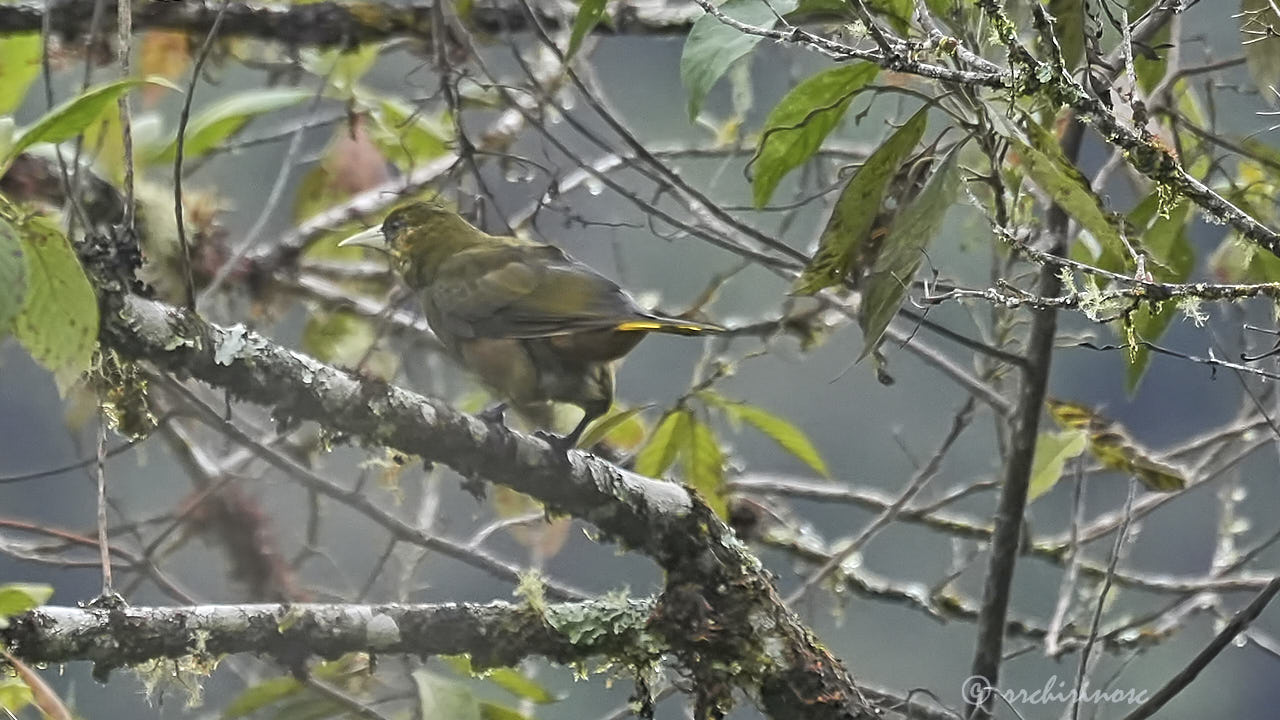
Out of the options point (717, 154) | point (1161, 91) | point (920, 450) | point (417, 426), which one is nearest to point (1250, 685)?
point (920, 450)

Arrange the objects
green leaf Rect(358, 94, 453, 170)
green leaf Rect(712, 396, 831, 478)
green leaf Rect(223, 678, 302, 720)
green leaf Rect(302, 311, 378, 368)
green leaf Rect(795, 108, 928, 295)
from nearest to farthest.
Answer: green leaf Rect(795, 108, 928, 295), green leaf Rect(223, 678, 302, 720), green leaf Rect(712, 396, 831, 478), green leaf Rect(358, 94, 453, 170), green leaf Rect(302, 311, 378, 368)

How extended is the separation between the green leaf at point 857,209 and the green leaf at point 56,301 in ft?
2.59

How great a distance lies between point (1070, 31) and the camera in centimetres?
168

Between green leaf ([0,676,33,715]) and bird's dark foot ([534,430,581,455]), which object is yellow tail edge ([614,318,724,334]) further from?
green leaf ([0,676,33,715])

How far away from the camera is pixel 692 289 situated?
5297 mm

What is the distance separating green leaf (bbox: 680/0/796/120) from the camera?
152cm

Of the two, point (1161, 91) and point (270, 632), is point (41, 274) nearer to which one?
point (270, 632)

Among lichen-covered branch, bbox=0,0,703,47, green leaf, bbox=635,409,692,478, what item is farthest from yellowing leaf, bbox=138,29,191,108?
green leaf, bbox=635,409,692,478

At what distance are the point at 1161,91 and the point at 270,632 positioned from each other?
1448mm

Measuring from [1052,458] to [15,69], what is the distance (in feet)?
5.27

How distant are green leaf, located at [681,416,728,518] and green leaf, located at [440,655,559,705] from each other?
471mm

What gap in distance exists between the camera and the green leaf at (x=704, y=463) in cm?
224

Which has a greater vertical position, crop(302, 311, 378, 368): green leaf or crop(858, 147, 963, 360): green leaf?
crop(302, 311, 378, 368): green leaf

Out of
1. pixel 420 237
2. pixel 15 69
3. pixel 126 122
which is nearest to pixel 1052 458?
pixel 420 237
